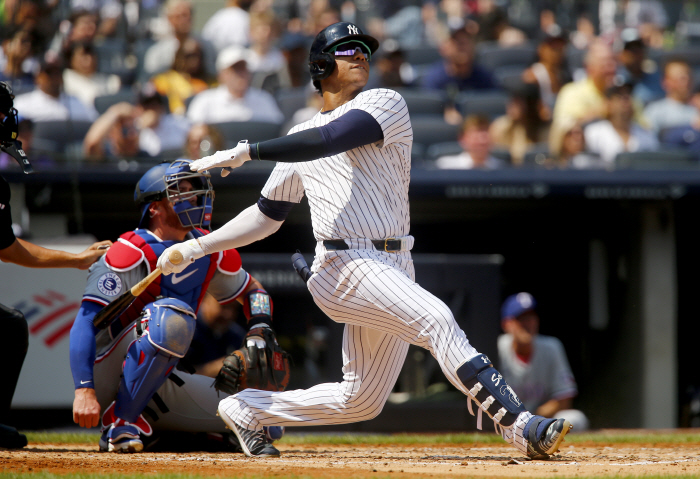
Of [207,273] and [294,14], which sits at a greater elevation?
[294,14]

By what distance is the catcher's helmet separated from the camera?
3473 millimetres

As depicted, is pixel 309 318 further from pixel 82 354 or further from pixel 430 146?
pixel 82 354

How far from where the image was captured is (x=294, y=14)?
9.17 meters

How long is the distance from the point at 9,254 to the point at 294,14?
20.4 feet

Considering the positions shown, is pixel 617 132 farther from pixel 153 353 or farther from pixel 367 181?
pixel 153 353

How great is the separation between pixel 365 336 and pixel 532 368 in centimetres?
298

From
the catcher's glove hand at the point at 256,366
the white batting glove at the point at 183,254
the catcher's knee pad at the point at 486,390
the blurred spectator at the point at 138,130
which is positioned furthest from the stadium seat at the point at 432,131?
the catcher's knee pad at the point at 486,390

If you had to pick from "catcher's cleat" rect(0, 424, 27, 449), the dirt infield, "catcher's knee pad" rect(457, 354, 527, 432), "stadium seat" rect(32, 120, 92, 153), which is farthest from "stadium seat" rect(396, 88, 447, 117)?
"catcher's knee pad" rect(457, 354, 527, 432)

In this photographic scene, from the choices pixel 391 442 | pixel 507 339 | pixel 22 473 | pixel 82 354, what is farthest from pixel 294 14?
pixel 22 473

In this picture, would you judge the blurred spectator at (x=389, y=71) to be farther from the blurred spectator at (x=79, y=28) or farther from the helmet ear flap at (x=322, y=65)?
the helmet ear flap at (x=322, y=65)

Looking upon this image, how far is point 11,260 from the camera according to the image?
353 centimetres

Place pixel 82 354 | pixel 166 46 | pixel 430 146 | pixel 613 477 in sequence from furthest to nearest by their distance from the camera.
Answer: pixel 166 46 < pixel 430 146 < pixel 82 354 < pixel 613 477

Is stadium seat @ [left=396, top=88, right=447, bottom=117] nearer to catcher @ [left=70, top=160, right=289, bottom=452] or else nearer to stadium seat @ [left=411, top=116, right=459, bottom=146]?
stadium seat @ [left=411, top=116, right=459, bottom=146]

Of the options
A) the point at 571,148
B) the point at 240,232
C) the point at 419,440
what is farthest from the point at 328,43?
the point at 571,148
